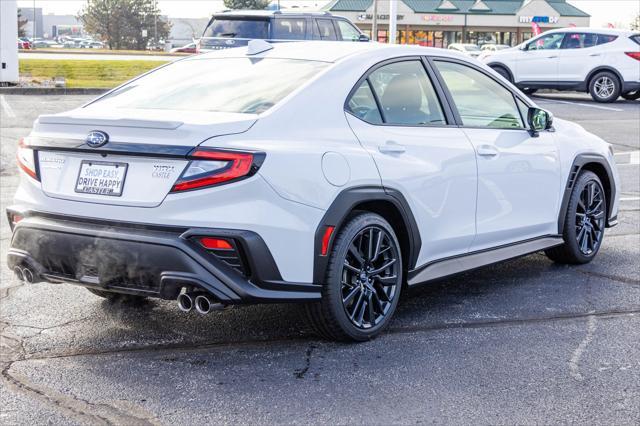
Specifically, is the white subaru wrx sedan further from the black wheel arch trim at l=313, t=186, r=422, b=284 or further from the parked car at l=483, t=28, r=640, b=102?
the parked car at l=483, t=28, r=640, b=102

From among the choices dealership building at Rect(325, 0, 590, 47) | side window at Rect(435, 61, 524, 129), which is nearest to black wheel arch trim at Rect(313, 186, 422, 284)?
side window at Rect(435, 61, 524, 129)

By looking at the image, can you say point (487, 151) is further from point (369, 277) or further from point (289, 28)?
point (289, 28)

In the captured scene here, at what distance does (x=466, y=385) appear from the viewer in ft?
14.8

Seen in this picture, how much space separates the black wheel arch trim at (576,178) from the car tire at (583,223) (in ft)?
0.20

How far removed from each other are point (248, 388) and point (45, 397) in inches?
35.5

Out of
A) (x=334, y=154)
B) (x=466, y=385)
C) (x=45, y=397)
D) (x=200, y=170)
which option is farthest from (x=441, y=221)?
(x=45, y=397)

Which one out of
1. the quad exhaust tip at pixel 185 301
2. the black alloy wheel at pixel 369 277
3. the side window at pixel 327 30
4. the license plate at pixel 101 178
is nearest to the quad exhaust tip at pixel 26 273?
the license plate at pixel 101 178

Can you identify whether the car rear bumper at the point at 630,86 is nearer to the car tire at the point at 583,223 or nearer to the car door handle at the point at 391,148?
the car tire at the point at 583,223

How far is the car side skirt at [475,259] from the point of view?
559 cm

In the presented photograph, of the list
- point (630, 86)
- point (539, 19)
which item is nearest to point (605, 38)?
point (630, 86)

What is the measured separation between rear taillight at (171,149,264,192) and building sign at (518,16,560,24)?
68.5 m

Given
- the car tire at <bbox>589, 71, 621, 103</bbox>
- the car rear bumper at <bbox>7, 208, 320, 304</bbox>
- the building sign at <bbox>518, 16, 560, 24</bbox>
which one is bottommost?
the car tire at <bbox>589, 71, 621, 103</bbox>

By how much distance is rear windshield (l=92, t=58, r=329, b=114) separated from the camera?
16.7 ft

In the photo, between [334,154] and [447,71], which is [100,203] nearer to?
[334,154]
